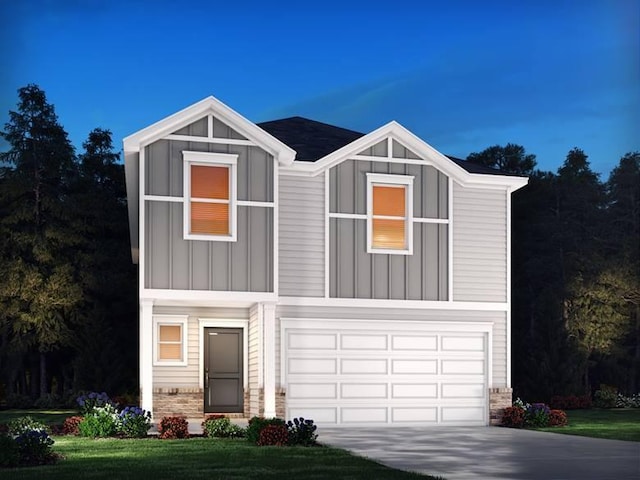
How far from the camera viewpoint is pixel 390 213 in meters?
20.6

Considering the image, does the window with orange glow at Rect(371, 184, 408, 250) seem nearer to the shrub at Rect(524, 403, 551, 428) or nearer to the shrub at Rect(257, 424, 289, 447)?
the shrub at Rect(524, 403, 551, 428)

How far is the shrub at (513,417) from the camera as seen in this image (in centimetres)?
2048

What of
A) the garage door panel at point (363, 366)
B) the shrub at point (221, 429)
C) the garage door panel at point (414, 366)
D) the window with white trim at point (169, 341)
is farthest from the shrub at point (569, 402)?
the shrub at point (221, 429)

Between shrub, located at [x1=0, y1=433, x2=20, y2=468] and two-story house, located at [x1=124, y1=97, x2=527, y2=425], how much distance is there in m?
6.53

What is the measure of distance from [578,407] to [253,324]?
13602mm

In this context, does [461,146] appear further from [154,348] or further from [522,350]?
[154,348]

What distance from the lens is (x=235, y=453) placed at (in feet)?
42.5

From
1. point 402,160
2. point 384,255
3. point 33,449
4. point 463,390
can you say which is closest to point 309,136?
point 402,160

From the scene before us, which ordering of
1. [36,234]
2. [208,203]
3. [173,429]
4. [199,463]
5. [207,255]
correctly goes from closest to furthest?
[199,463]
[173,429]
[207,255]
[208,203]
[36,234]

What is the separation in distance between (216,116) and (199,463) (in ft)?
30.6

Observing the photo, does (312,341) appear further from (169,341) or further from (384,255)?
(169,341)

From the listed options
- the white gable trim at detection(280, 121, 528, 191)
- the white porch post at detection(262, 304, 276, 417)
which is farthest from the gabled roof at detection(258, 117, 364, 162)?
the white porch post at detection(262, 304, 276, 417)

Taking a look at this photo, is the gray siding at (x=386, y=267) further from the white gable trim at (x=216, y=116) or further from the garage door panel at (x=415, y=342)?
the white gable trim at (x=216, y=116)

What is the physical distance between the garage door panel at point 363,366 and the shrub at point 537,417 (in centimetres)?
352
